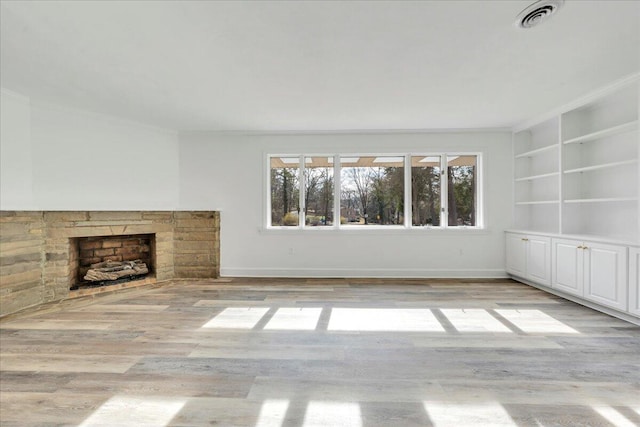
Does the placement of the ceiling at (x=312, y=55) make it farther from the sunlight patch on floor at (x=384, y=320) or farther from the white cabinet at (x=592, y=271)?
the sunlight patch on floor at (x=384, y=320)

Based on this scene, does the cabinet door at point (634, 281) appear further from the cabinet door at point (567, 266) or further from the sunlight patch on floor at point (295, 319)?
the sunlight patch on floor at point (295, 319)

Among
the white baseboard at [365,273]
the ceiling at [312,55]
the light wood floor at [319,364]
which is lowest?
the light wood floor at [319,364]

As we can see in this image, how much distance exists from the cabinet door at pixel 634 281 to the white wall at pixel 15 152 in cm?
645

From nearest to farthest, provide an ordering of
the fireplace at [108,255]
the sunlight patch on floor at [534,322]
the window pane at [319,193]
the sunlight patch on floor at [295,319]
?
the sunlight patch on floor at [534,322] → the sunlight patch on floor at [295,319] → the fireplace at [108,255] → the window pane at [319,193]

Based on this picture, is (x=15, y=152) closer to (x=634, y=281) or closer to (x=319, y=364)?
(x=319, y=364)

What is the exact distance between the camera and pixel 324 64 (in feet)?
8.71

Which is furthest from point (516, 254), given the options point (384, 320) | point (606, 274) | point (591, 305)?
point (384, 320)

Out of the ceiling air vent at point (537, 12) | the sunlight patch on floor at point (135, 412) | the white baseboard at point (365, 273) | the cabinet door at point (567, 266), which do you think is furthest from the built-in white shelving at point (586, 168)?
the sunlight patch on floor at point (135, 412)

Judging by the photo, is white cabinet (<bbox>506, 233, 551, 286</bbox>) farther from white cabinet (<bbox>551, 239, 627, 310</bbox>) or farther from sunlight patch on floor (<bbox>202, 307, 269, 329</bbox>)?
sunlight patch on floor (<bbox>202, 307, 269, 329</bbox>)

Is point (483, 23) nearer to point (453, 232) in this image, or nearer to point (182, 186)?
point (453, 232)

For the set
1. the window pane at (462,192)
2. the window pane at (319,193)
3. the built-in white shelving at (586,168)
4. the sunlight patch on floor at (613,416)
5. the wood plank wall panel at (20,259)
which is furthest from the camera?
the window pane at (319,193)

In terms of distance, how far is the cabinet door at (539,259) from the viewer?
401 centimetres

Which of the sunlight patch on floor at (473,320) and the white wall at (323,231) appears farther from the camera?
the white wall at (323,231)

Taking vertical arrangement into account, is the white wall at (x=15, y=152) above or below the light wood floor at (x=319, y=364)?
above
